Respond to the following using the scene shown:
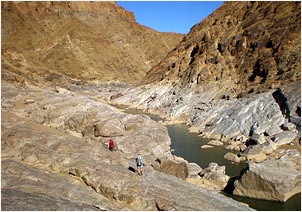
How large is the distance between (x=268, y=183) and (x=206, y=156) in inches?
560

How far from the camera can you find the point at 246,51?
259ft

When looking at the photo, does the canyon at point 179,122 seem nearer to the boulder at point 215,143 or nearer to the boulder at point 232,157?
the boulder at point 215,143

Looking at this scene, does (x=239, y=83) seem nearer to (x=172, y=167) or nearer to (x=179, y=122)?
(x=179, y=122)

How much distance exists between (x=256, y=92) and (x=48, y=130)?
145 feet

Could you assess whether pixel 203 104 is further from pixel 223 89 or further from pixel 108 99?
pixel 108 99

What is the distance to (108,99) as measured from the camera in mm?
107750

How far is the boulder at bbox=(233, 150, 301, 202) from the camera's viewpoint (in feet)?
93.3

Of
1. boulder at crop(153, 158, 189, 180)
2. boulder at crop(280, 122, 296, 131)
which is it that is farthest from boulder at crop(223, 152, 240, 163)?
boulder at crop(280, 122, 296, 131)

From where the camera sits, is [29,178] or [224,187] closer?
[29,178]

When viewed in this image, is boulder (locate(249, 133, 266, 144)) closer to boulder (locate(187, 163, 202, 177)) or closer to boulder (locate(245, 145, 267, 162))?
boulder (locate(245, 145, 267, 162))

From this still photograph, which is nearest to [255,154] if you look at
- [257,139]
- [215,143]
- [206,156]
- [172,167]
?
[257,139]

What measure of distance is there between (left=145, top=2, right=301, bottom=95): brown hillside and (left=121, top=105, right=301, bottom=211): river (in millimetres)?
17877

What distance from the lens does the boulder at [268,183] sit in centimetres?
2844

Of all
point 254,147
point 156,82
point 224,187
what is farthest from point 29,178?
point 156,82
